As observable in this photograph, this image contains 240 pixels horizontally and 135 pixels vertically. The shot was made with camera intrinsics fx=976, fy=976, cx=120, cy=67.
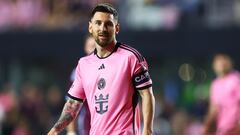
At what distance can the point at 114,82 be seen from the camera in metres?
9.12

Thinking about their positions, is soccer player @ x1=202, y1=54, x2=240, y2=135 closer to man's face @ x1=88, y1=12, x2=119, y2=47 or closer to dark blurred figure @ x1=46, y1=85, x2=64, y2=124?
man's face @ x1=88, y1=12, x2=119, y2=47

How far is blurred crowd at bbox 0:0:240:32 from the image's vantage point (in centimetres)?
2369

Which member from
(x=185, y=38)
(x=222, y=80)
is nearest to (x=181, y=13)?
(x=185, y=38)

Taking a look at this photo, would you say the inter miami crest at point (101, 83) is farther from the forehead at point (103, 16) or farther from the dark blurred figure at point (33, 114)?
the dark blurred figure at point (33, 114)

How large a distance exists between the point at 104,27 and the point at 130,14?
50.1 ft

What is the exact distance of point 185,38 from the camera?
24047 millimetres

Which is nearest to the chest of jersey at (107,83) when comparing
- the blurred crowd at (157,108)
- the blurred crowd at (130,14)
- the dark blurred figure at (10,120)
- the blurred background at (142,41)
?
the blurred crowd at (157,108)

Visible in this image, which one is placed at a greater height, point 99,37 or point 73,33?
point 99,37

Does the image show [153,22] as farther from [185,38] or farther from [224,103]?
[224,103]

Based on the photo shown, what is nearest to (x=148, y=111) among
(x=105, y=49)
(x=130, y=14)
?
(x=105, y=49)

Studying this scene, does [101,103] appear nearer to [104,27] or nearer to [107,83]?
[107,83]

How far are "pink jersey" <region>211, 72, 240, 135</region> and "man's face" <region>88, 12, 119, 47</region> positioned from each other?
5177mm

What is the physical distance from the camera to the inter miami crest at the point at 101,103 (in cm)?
916

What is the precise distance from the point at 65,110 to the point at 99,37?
0.93 metres
